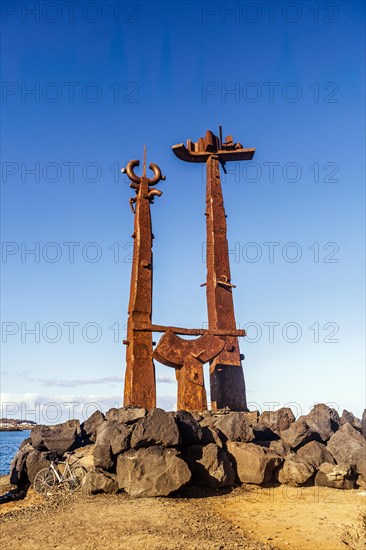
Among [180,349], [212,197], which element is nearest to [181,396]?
[180,349]

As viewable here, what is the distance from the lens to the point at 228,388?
1722cm

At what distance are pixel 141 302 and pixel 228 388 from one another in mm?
4658

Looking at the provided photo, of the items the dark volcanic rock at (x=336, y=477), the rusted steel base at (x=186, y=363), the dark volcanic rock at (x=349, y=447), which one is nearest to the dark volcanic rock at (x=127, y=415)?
the rusted steel base at (x=186, y=363)

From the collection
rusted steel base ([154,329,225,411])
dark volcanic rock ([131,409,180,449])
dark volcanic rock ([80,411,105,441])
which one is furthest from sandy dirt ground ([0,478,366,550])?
rusted steel base ([154,329,225,411])

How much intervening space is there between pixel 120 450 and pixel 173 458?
4.73 feet

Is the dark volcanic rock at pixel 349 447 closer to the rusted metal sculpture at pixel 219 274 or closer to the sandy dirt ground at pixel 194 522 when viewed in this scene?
the sandy dirt ground at pixel 194 522

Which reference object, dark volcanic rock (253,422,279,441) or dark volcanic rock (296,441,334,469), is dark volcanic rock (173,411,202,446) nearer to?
dark volcanic rock (253,422,279,441)

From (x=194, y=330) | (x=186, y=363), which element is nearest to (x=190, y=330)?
(x=194, y=330)

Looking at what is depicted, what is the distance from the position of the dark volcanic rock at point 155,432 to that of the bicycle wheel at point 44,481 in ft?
10.3

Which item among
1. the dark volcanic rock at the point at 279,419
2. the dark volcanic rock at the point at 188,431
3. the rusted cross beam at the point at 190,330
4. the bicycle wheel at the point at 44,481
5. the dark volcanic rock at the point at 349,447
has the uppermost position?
the rusted cross beam at the point at 190,330

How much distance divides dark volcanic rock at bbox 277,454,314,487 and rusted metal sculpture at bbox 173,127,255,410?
3906 mm

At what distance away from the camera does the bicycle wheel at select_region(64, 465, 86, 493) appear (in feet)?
40.8

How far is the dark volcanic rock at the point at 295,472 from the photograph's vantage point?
13000 millimetres

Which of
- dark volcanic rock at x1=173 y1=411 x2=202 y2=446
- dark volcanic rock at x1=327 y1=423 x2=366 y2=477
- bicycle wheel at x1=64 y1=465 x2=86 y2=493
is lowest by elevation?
bicycle wheel at x1=64 y1=465 x2=86 y2=493
